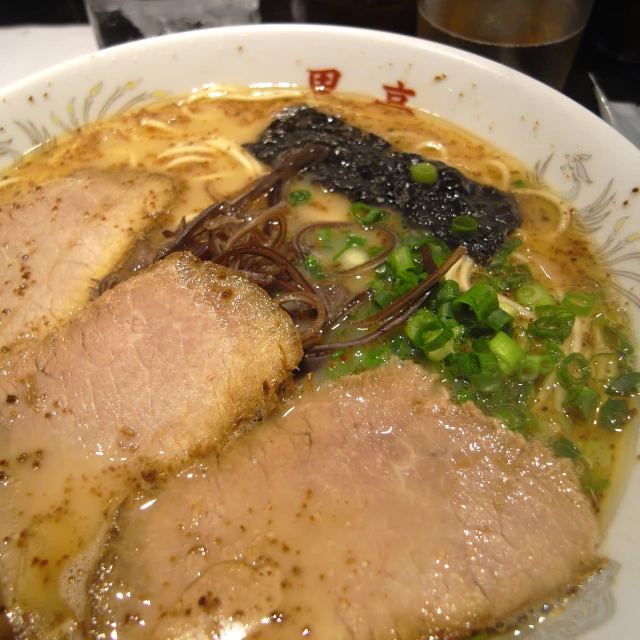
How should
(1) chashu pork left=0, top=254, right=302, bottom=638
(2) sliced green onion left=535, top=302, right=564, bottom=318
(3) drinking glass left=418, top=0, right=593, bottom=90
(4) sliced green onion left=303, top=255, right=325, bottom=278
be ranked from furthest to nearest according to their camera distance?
(3) drinking glass left=418, top=0, right=593, bottom=90 → (4) sliced green onion left=303, top=255, right=325, bottom=278 → (2) sliced green onion left=535, top=302, right=564, bottom=318 → (1) chashu pork left=0, top=254, right=302, bottom=638

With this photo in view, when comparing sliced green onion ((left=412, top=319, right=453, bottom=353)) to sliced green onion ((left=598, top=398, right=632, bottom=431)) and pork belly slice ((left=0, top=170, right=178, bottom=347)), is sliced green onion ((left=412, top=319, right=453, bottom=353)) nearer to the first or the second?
sliced green onion ((left=598, top=398, right=632, bottom=431))

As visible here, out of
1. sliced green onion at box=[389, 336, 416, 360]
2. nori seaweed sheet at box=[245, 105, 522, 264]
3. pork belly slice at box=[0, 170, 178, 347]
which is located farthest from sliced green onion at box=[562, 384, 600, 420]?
pork belly slice at box=[0, 170, 178, 347]

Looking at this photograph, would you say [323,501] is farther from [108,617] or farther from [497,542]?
[108,617]

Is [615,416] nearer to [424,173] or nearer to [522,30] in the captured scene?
[424,173]

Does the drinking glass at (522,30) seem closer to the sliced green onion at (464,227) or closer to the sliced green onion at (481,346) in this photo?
the sliced green onion at (464,227)

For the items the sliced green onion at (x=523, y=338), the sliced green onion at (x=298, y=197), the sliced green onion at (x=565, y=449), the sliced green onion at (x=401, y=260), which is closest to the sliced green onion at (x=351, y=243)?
the sliced green onion at (x=401, y=260)

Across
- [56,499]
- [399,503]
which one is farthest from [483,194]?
[56,499]

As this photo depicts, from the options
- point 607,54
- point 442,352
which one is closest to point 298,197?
point 442,352
